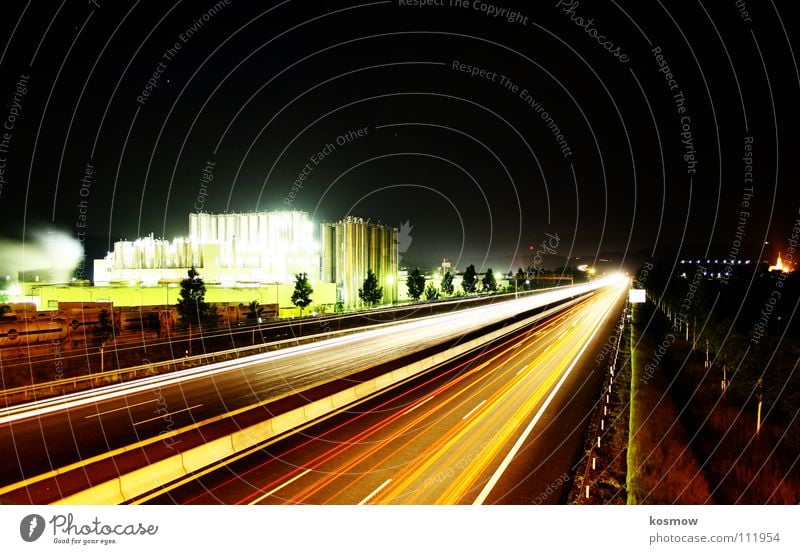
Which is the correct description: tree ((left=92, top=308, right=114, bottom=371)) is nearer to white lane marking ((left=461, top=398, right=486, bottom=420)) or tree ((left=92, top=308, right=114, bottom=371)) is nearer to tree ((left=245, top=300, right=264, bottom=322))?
tree ((left=245, top=300, right=264, bottom=322))

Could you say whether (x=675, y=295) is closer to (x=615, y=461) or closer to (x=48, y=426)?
(x=615, y=461)

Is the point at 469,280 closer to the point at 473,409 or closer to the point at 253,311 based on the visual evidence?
the point at 253,311

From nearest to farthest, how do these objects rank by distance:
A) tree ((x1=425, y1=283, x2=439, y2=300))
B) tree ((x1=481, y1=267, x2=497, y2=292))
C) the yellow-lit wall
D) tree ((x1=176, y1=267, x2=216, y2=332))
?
1. tree ((x1=176, y1=267, x2=216, y2=332))
2. the yellow-lit wall
3. tree ((x1=425, y1=283, x2=439, y2=300))
4. tree ((x1=481, y1=267, x2=497, y2=292))

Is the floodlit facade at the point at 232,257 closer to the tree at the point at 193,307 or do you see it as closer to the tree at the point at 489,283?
the tree at the point at 193,307

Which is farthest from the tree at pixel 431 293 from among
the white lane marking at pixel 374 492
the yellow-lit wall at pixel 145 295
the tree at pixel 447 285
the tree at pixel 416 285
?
the white lane marking at pixel 374 492

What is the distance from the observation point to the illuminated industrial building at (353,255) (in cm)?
7500

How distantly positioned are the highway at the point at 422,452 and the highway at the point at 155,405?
258 centimetres

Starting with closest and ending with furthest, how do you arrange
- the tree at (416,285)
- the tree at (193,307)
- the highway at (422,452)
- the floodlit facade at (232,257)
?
the highway at (422,452), the tree at (193,307), the floodlit facade at (232,257), the tree at (416,285)

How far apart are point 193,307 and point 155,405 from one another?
2764cm

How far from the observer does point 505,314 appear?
5559 cm

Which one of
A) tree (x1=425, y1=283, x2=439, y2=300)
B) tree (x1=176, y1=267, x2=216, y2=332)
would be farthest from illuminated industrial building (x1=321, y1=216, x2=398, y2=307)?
tree (x1=176, y1=267, x2=216, y2=332)

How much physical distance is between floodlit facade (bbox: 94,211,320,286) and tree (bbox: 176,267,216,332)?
2289 cm

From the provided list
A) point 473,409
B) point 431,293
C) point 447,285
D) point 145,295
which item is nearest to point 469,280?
point 447,285
